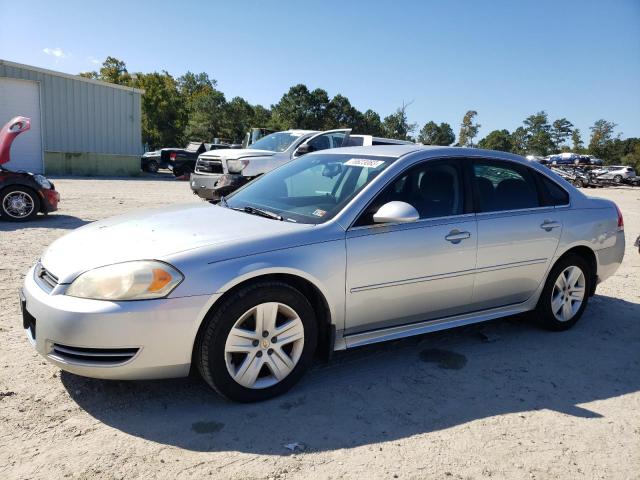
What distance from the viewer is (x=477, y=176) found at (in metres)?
4.04

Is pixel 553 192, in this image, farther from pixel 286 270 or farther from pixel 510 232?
pixel 286 270

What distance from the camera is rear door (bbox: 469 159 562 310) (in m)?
3.90

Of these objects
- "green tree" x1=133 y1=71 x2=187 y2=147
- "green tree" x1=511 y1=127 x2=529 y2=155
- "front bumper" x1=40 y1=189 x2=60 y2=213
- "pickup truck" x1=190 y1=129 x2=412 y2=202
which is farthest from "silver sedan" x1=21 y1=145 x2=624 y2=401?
"green tree" x1=511 y1=127 x2=529 y2=155

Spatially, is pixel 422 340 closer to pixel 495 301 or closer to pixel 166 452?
pixel 495 301

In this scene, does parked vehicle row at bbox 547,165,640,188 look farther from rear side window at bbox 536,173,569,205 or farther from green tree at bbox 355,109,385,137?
rear side window at bbox 536,173,569,205

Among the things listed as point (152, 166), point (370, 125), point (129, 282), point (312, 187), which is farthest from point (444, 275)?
point (370, 125)

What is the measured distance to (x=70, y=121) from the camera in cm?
2219

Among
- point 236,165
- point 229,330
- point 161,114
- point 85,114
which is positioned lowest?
point 229,330

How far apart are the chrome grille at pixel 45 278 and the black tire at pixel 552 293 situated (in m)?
3.77

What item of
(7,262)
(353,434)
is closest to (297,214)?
(353,434)

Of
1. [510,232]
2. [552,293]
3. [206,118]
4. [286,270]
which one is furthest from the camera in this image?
[206,118]

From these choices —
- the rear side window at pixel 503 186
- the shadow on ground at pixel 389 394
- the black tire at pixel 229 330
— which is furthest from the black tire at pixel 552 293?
the black tire at pixel 229 330

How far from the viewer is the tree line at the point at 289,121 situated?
157 feet

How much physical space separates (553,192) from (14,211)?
8.65 m
